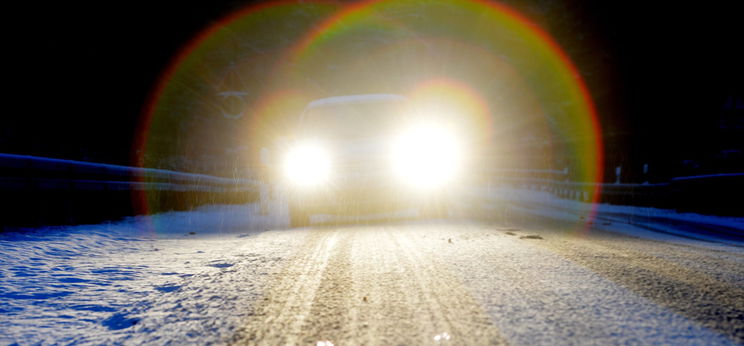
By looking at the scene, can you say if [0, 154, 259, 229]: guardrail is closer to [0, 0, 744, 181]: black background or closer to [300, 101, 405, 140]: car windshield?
[300, 101, 405, 140]: car windshield

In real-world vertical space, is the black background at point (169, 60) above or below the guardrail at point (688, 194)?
above

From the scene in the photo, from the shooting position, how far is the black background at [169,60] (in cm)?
1056

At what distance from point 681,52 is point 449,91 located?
1919 centimetres

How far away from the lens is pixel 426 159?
7125 mm

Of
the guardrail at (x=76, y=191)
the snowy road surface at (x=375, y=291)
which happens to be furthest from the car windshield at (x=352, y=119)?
the snowy road surface at (x=375, y=291)

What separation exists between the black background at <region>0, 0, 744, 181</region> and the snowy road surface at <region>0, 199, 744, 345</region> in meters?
7.65

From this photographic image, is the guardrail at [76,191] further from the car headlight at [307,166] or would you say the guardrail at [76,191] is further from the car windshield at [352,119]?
the car windshield at [352,119]

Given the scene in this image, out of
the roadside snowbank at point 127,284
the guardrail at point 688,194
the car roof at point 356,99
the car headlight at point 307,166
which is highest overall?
the car roof at point 356,99

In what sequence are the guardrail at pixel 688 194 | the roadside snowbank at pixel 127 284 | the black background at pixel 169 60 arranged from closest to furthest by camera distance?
the roadside snowbank at pixel 127 284
the guardrail at pixel 688 194
the black background at pixel 169 60

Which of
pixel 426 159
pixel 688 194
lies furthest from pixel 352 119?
pixel 688 194

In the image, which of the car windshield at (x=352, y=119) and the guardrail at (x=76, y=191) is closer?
the guardrail at (x=76, y=191)

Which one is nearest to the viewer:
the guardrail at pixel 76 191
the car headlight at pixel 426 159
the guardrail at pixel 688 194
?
the guardrail at pixel 76 191

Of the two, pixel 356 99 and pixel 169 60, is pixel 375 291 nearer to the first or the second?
pixel 356 99

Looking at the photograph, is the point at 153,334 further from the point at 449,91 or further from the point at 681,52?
the point at 449,91
